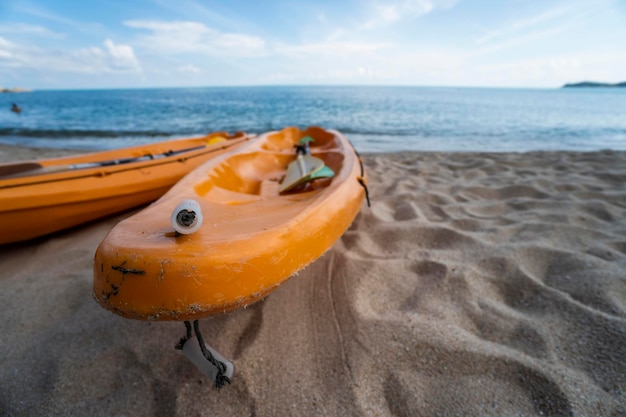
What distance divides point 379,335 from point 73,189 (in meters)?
2.35

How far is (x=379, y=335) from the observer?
1316 mm

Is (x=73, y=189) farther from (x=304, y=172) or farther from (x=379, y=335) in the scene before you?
(x=379, y=335)

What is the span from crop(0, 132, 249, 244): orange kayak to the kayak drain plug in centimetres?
189

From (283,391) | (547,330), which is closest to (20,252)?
(283,391)

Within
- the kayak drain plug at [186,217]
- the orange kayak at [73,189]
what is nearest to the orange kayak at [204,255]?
the kayak drain plug at [186,217]

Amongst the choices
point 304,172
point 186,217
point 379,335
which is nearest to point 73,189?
point 304,172

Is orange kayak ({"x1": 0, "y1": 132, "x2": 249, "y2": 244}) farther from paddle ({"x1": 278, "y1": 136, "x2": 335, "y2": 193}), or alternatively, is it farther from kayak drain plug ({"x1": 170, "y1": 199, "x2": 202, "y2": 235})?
kayak drain plug ({"x1": 170, "y1": 199, "x2": 202, "y2": 235})

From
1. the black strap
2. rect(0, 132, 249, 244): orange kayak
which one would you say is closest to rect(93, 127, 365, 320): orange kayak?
the black strap

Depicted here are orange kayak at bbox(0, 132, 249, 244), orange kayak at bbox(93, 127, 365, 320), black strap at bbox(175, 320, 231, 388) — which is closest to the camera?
orange kayak at bbox(93, 127, 365, 320)

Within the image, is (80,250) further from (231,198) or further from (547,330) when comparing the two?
(547,330)

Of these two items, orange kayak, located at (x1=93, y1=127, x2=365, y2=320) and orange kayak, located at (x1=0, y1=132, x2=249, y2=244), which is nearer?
orange kayak, located at (x1=93, y1=127, x2=365, y2=320)

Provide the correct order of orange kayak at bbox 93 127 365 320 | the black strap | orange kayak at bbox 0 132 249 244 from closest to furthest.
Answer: orange kayak at bbox 93 127 365 320
the black strap
orange kayak at bbox 0 132 249 244

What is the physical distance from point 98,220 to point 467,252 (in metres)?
2.83

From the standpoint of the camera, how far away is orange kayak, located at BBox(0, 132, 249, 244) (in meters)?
2.09
